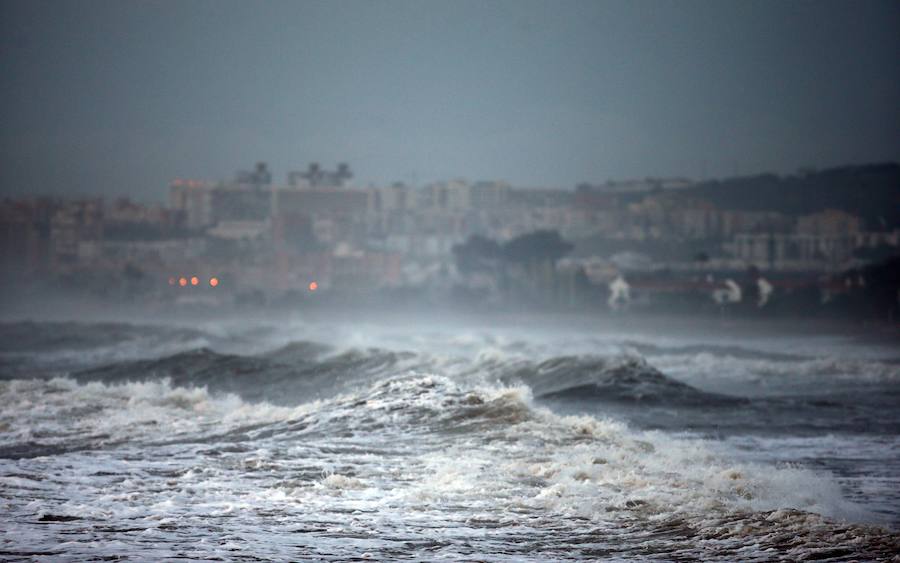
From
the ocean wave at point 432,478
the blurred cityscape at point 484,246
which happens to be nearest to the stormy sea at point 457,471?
the ocean wave at point 432,478

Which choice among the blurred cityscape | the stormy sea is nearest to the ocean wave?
the stormy sea

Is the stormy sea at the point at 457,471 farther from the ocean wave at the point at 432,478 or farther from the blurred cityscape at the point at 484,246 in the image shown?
the blurred cityscape at the point at 484,246

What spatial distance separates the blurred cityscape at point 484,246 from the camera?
8450cm

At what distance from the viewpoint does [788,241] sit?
92.9 meters

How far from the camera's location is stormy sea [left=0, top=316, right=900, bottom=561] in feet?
26.5

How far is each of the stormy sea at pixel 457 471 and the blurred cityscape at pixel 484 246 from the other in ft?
182

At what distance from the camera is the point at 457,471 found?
1101cm

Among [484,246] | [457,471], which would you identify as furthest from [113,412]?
[484,246]

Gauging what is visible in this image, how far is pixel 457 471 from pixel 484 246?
94.6 m

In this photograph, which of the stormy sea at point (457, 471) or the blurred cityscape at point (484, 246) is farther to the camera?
the blurred cityscape at point (484, 246)

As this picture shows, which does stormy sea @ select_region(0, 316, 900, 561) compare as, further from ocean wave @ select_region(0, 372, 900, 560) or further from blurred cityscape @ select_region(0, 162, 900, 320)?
blurred cityscape @ select_region(0, 162, 900, 320)

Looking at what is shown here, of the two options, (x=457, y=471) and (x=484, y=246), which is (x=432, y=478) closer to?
(x=457, y=471)

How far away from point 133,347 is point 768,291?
50.9 meters

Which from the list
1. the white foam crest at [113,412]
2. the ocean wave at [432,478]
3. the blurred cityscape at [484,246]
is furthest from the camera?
the blurred cityscape at [484,246]
